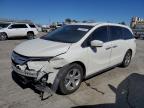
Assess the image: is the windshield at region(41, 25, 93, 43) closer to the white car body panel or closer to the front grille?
the white car body panel

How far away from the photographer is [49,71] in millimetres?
4395

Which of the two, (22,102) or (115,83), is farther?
(115,83)

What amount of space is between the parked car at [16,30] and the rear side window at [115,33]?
1322cm

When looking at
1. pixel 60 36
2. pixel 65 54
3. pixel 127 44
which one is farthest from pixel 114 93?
pixel 127 44

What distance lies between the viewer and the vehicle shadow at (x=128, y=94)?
4495 millimetres

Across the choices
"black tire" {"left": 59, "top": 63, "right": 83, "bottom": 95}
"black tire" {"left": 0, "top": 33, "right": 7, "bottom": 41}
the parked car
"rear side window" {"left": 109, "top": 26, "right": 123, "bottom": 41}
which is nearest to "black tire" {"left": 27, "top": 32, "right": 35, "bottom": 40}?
the parked car

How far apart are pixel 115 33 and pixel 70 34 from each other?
1.82 m

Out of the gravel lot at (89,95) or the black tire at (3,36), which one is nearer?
the gravel lot at (89,95)

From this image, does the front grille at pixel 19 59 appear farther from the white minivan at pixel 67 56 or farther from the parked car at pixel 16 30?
the parked car at pixel 16 30

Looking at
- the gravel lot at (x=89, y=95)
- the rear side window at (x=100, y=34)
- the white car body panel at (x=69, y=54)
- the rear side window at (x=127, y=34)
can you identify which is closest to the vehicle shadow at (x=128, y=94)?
the gravel lot at (x=89, y=95)

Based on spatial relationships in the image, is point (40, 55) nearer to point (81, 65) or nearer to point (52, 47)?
point (52, 47)

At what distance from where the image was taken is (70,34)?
18.8 ft

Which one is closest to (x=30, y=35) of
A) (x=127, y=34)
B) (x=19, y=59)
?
(x=127, y=34)

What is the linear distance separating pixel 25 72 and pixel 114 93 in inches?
95.2
